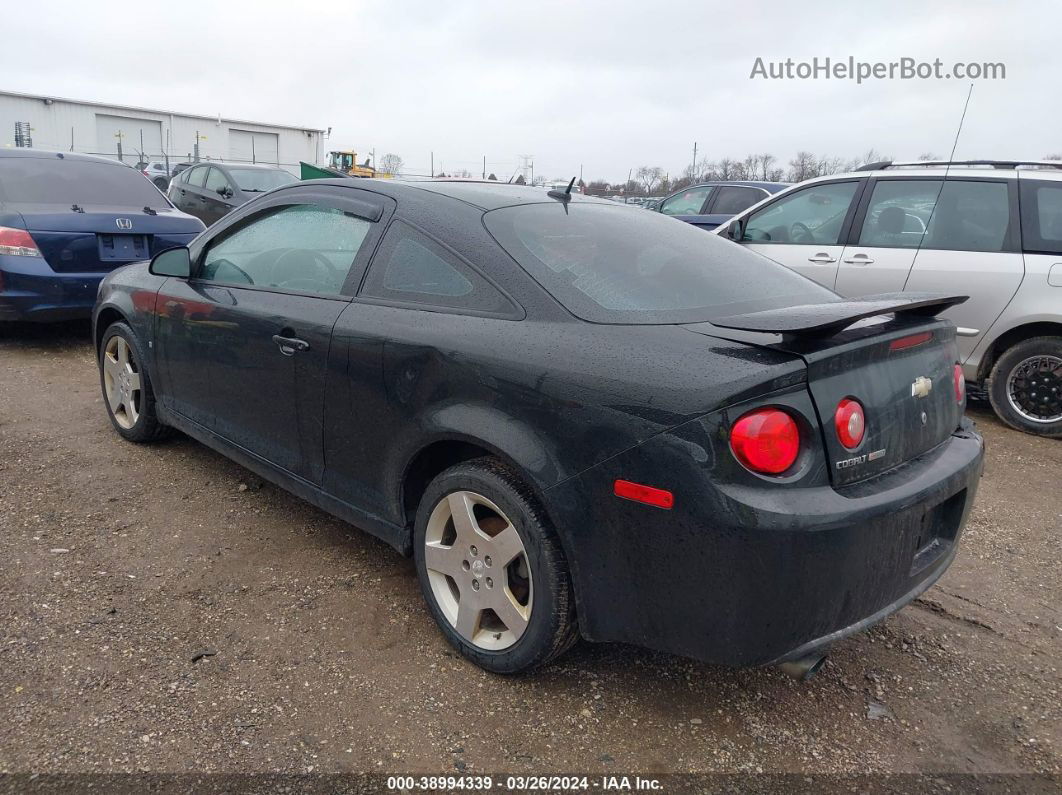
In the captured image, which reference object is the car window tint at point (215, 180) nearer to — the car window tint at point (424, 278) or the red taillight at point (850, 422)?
the car window tint at point (424, 278)

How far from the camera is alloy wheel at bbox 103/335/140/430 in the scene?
4.20m

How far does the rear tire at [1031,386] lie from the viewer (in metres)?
5.04

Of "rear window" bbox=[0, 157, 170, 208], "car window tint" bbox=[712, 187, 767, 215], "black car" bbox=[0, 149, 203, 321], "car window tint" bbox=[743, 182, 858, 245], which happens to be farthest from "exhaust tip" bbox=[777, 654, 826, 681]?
"car window tint" bbox=[712, 187, 767, 215]

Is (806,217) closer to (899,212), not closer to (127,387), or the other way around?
(899,212)

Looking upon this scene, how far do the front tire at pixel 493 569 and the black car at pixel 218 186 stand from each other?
10.4 m

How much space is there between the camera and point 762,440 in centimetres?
189

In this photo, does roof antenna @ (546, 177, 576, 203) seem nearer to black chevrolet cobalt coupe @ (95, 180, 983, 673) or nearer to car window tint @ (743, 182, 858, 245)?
black chevrolet cobalt coupe @ (95, 180, 983, 673)

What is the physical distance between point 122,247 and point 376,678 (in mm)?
5247

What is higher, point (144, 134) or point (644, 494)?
point (144, 134)

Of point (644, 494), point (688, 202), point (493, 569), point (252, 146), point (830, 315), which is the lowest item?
point (493, 569)

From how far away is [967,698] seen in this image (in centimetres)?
247

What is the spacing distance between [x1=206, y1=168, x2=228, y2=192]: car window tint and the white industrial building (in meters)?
19.8

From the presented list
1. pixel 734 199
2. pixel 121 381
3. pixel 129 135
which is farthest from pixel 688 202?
pixel 129 135

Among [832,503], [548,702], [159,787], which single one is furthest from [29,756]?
[832,503]
